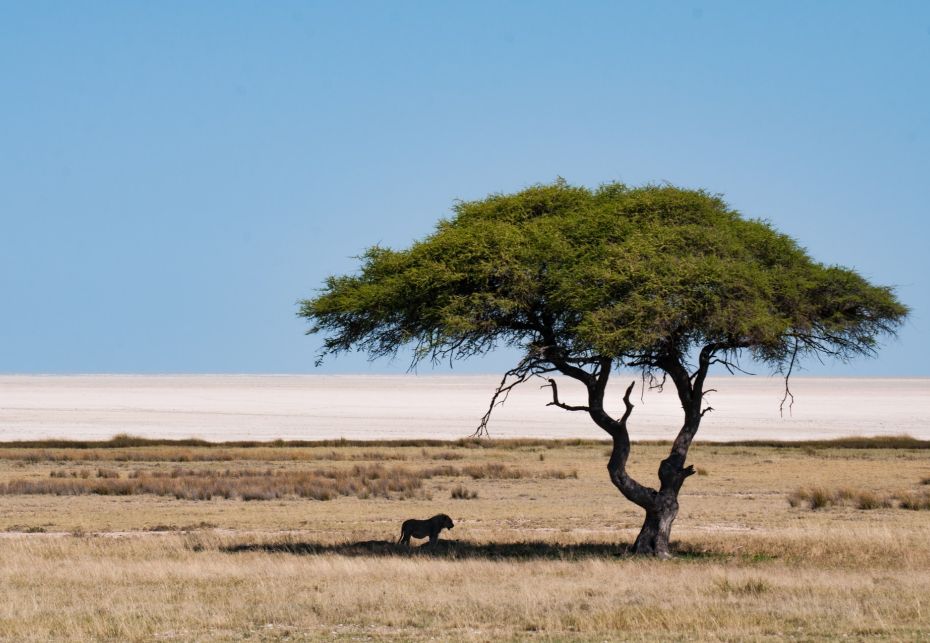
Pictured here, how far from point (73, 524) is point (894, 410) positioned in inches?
4641

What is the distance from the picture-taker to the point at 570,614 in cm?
1498

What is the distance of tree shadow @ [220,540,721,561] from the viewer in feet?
72.8

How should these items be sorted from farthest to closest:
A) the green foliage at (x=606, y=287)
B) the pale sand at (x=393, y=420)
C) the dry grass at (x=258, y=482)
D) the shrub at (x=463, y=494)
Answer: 1. the pale sand at (x=393, y=420)
2. the dry grass at (x=258, y=482)
3. the shrub at (x=463, y=494)
4. the green foliage at (x=606, y=287)

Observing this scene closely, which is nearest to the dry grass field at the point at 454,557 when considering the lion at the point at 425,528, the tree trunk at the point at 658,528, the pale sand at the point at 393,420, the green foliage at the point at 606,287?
the lion at the point at 425,528

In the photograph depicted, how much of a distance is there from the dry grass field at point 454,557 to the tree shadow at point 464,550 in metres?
0.09

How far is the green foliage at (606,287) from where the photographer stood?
20359mm

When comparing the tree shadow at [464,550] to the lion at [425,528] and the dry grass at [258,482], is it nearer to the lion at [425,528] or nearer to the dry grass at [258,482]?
the lion at [425,528]

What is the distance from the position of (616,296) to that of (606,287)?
28 cm

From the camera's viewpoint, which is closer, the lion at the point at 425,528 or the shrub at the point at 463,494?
the lion at the point at 425,528

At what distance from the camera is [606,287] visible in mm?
20516

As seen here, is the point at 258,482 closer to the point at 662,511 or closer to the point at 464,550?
the point at 464,550

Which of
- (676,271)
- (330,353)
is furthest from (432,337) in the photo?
(676,271)

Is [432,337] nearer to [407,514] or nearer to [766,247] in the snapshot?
[766,247]

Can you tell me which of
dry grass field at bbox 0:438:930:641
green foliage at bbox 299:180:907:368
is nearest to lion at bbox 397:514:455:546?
dry grass field at bbox 0:438:930:641
